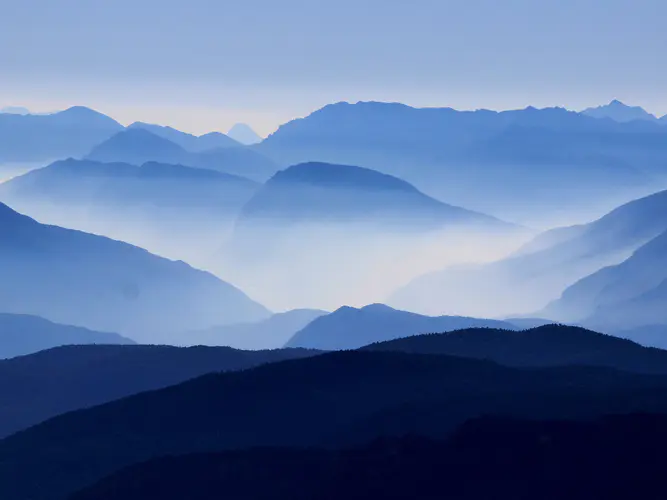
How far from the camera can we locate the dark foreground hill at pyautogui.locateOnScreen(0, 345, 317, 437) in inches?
4348

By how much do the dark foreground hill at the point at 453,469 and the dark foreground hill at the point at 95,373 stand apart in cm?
4591

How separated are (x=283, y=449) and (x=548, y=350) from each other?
47.7 m

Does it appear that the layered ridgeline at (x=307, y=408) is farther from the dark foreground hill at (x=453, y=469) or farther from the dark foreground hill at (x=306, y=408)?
the dark foreground hill at (x=453, y=469)

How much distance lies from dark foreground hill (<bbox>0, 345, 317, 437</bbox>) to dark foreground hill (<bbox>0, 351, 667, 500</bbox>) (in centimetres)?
2220

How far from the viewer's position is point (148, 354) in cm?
13112

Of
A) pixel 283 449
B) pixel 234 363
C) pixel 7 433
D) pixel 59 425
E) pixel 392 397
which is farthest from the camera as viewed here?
pixel 234 363

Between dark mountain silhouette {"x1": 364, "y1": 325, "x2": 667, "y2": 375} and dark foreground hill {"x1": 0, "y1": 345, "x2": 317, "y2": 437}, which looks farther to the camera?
dark foreground hill {"x1": 0, "y1": 345, "x2": 317, "y2": 437}

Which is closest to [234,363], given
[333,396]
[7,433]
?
[7,433]

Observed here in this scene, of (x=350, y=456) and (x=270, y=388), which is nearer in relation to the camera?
(x=350, y=456)

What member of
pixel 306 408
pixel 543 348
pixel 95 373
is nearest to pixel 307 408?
pixel 306 408

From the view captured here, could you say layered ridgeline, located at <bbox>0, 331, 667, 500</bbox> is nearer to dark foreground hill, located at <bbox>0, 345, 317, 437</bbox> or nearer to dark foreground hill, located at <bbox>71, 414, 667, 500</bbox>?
dark foreground hill, located at <bbox>71, 414, 667, 500</bbox>

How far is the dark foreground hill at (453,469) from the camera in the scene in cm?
5450

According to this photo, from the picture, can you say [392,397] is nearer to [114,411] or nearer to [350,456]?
[350,456]

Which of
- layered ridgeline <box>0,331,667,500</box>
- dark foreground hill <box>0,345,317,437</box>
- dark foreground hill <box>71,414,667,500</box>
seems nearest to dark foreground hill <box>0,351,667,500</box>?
layered ridgeline <box>0,331,667,500</box>
